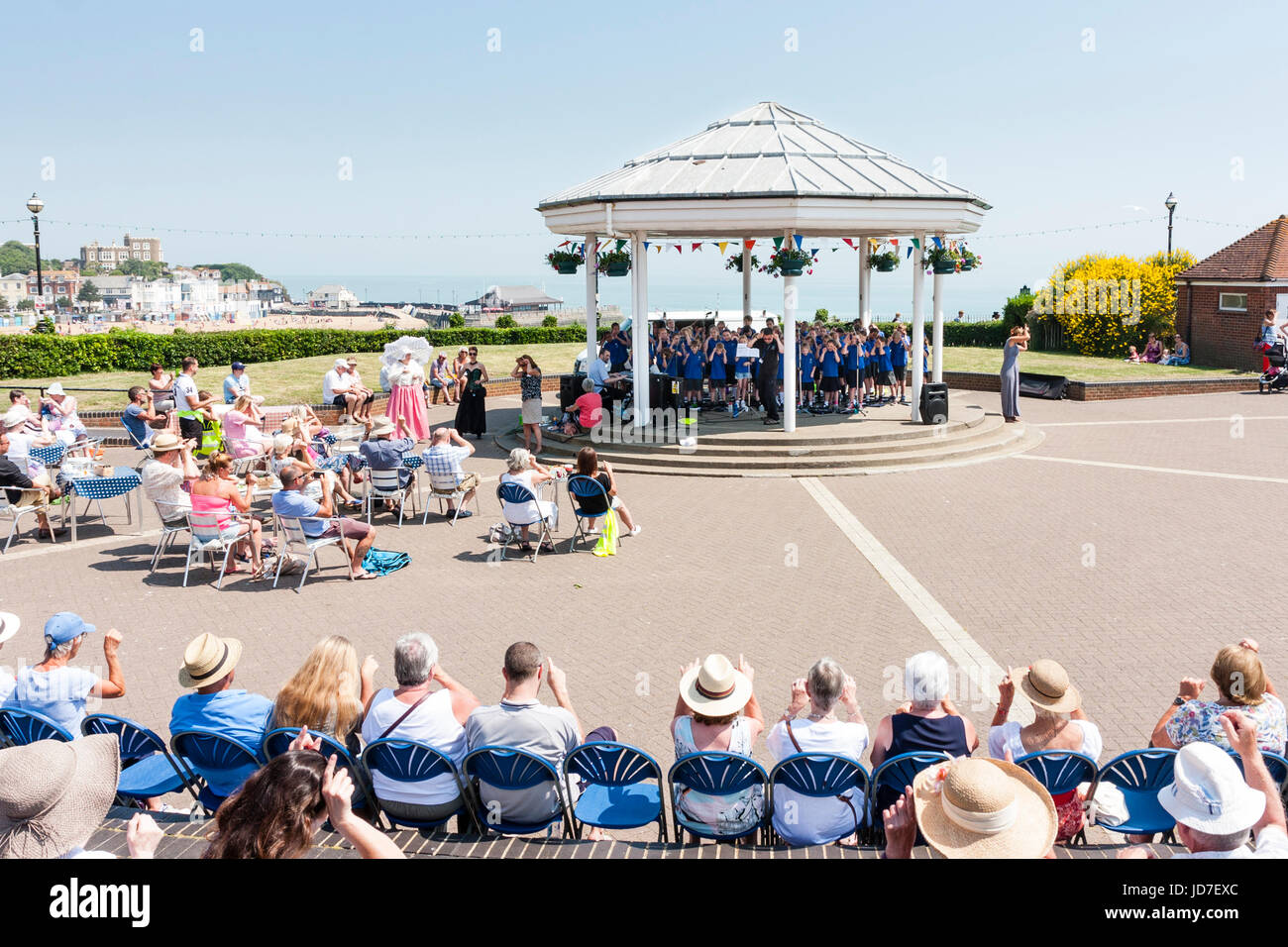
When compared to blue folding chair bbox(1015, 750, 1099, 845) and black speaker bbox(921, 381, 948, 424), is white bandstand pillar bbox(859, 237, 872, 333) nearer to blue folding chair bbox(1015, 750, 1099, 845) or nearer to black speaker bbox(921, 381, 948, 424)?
black speaker bbox(921, 381, 948, 424)

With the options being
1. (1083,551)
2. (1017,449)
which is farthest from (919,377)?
(1083,551)

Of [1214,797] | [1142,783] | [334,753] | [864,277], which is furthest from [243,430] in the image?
[864,277]

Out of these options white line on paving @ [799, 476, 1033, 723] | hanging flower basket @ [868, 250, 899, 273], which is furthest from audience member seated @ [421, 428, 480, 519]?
hanging flower basket @ [868, 250, 899, 273]

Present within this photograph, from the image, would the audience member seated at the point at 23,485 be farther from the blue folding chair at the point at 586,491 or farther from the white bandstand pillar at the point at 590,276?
the white bandstand pillar at the point at 590,276

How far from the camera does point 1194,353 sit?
32.2 meters

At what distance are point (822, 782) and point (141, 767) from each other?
145 inches

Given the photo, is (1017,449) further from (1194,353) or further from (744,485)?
(1194,353)

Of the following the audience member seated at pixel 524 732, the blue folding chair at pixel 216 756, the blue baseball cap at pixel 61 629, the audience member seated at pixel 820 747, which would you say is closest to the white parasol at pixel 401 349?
the blue baseball cap at pixel 61 629

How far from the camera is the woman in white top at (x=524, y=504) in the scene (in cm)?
1148

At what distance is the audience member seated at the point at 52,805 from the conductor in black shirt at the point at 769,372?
15629 millimetres

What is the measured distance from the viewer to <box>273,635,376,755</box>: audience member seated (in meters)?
5.46

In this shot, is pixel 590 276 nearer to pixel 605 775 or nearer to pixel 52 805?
pixel 605 775

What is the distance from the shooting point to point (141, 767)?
18.8 feet

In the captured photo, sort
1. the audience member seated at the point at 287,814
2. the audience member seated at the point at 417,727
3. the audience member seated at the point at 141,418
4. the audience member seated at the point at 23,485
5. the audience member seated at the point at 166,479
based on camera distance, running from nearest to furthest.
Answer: the audience member seated at the point at 287,814 < the audience member seated at the point at 417,727 < the audience member seated at the point at 166,479 < the audience member seated at the point at 23,485 < the audience member seated at the point at 141,418
